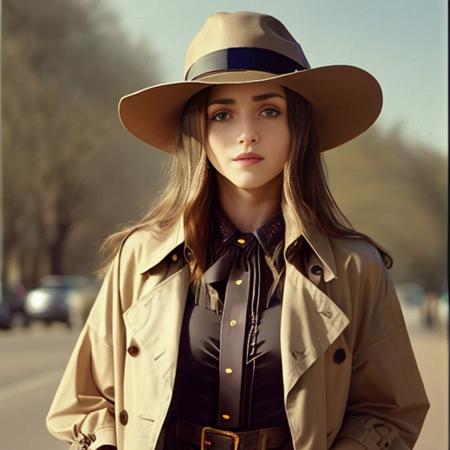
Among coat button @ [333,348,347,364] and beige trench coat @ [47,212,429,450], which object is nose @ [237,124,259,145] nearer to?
beige trench coat @ [47,212,429,450]

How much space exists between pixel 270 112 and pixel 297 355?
0.42 meters

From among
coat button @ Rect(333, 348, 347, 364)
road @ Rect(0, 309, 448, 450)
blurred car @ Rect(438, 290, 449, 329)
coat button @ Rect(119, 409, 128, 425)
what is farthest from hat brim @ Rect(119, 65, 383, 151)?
blurred car @ Rect(438, 290, 449, 329)

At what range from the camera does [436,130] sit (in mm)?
3500

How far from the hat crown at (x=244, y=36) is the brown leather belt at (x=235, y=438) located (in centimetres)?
64

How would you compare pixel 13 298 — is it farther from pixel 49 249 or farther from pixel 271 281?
pixel 271 281

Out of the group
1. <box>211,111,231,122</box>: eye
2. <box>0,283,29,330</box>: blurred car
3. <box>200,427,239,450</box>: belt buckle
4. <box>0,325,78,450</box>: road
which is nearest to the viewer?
<box>200,427,239,450</box>: belt buckle

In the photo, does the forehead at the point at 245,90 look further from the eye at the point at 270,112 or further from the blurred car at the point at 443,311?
the blurred car at the point at 443,311

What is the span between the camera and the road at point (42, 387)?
459 centimetres

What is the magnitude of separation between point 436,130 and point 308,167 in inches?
67.5

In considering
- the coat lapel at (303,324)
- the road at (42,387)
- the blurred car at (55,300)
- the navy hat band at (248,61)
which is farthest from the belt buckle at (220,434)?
the blurred car at (55,300)

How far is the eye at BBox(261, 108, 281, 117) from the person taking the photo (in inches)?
72.9

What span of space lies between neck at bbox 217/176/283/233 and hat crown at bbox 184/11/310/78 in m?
0.23

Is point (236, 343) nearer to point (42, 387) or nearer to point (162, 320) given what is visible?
point (162, 320)

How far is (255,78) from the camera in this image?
5.95 ft
